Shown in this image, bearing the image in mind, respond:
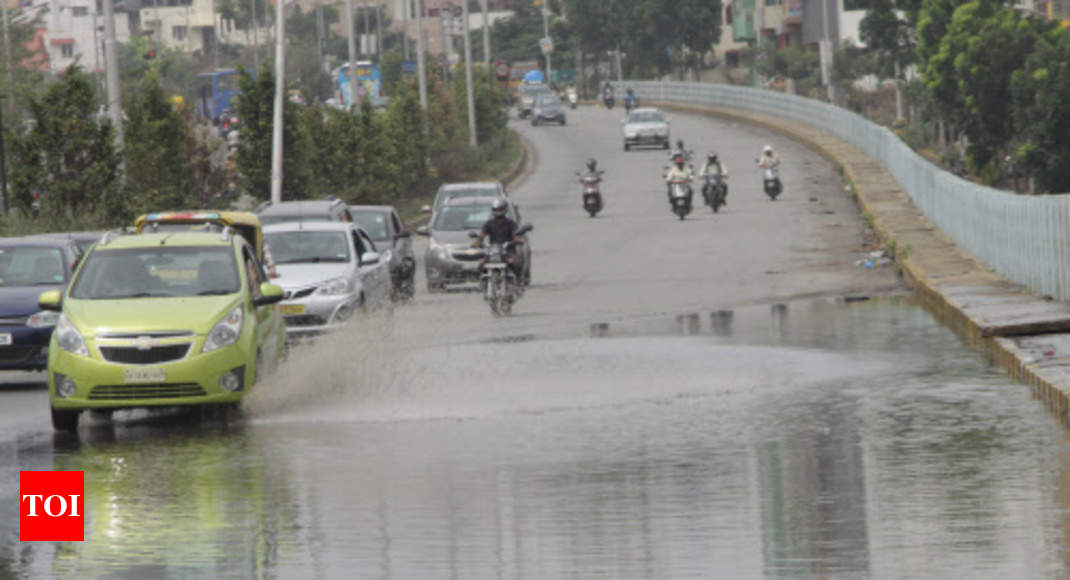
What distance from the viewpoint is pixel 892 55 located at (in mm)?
76812

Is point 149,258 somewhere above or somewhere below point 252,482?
above

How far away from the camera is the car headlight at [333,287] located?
24.4 m

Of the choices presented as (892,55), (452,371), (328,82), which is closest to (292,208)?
(452,371)

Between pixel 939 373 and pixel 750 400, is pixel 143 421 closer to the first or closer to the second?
pixel 750 400

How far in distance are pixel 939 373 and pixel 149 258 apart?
7.30m

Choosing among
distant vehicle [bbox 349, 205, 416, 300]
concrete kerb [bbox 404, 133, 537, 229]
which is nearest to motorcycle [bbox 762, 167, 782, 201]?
concrete kerb [bbox 404, 133, 537, 229]

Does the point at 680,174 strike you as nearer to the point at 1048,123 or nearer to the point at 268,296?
the point at 1048,123

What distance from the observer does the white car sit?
79.6 feet

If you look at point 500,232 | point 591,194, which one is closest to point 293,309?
point 500,232

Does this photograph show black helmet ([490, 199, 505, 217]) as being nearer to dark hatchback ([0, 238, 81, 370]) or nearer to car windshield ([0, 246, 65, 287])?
dark hatchback ([0, 238, 81, 370])

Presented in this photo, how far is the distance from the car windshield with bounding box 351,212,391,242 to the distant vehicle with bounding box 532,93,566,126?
2606 inches

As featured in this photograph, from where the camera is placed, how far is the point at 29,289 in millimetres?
21234

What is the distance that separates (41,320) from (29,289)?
0.66 metres

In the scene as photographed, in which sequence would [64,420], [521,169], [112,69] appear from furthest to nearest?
[521,169] → [112,69] → [64,420]
